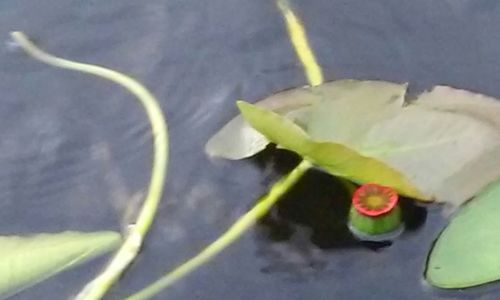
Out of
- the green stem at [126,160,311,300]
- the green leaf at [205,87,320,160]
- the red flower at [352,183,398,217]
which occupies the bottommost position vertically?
the green stem at [126,160,311,300]

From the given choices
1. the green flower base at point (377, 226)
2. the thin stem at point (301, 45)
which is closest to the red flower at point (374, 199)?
the green flower base at point (377, 226)

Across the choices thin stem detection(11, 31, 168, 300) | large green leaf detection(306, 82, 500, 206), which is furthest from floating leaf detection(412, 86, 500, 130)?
thin stem detection(11, 31, 168, 300)

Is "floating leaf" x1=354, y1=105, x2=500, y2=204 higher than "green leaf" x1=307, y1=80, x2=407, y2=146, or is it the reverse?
"green leaf" x1=307, y1=80, x2=407, y2=146

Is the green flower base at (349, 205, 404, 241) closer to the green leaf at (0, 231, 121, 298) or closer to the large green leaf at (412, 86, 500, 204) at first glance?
the large green leaf at (412, 86, 500, 204)

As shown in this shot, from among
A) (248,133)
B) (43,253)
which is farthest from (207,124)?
(43,253)

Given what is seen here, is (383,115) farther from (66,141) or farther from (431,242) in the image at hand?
(66,141)

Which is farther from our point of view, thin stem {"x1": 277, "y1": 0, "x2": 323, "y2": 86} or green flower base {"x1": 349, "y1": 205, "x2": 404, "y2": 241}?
thin stem {"x1": 277, "y1": 0, "x2": 323, "y2": 86}

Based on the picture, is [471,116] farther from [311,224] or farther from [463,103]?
[311,224]
